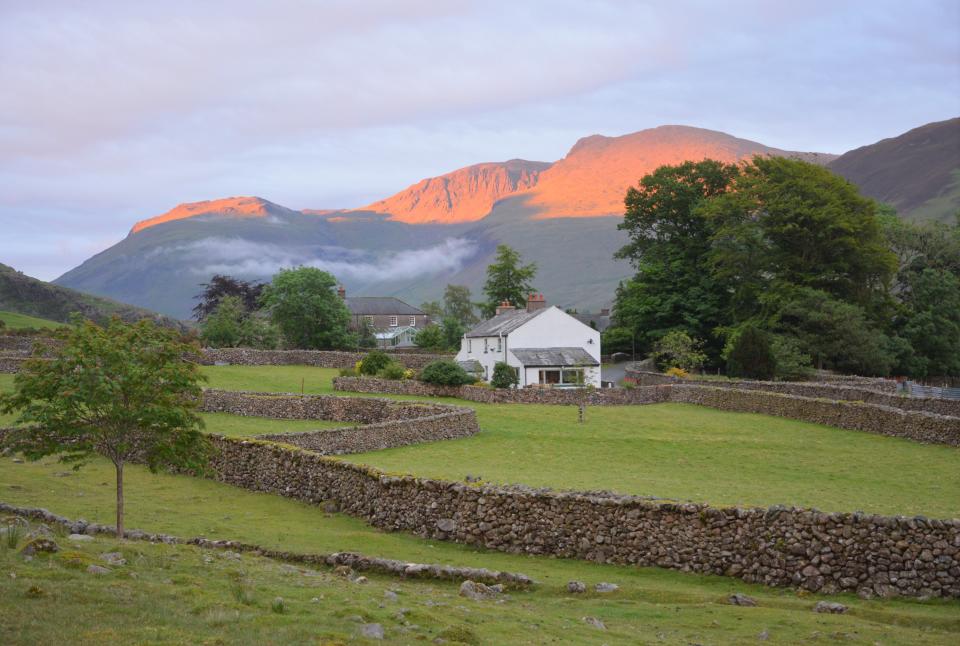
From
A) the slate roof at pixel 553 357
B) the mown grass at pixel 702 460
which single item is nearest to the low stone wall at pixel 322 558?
the mown grass at pixel 702 460

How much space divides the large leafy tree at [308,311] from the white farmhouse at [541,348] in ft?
89.8

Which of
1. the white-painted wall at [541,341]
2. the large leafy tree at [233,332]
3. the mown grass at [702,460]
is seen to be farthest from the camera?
the large leafy tree at [233,332]

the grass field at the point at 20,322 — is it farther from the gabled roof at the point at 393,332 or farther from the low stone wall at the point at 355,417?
the low stone wall at the point at 355,417

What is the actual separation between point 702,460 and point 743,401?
17.2 m

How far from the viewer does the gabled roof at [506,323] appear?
7006cm

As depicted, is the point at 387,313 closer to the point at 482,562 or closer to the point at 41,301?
the point at 41,301

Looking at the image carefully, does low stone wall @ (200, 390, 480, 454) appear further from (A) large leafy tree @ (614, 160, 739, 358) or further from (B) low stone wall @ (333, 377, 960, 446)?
(A) large leafy tree @ (614, 160, 739, 358)

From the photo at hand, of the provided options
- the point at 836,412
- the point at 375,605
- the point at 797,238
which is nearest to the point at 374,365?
the point at 836,412

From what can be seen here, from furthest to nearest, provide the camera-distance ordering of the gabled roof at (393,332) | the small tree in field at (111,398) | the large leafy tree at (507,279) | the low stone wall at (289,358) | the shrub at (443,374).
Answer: the gabled roof at (393,332), the large leafy tree at (507,279), the low stone wall at (289,358), the shrub at (443,374), the small tree in field at (111,398)

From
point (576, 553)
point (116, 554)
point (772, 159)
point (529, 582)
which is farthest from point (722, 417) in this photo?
point (772, 159)

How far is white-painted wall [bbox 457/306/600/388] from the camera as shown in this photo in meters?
68.4

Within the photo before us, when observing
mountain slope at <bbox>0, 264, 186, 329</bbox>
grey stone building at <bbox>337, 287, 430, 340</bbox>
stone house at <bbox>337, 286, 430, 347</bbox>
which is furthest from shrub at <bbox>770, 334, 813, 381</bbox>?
mountain slope at <bbox>0, 264, 186, 329</bbox>

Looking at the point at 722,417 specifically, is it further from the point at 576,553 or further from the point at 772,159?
the point at 772,159

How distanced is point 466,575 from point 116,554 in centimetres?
610
